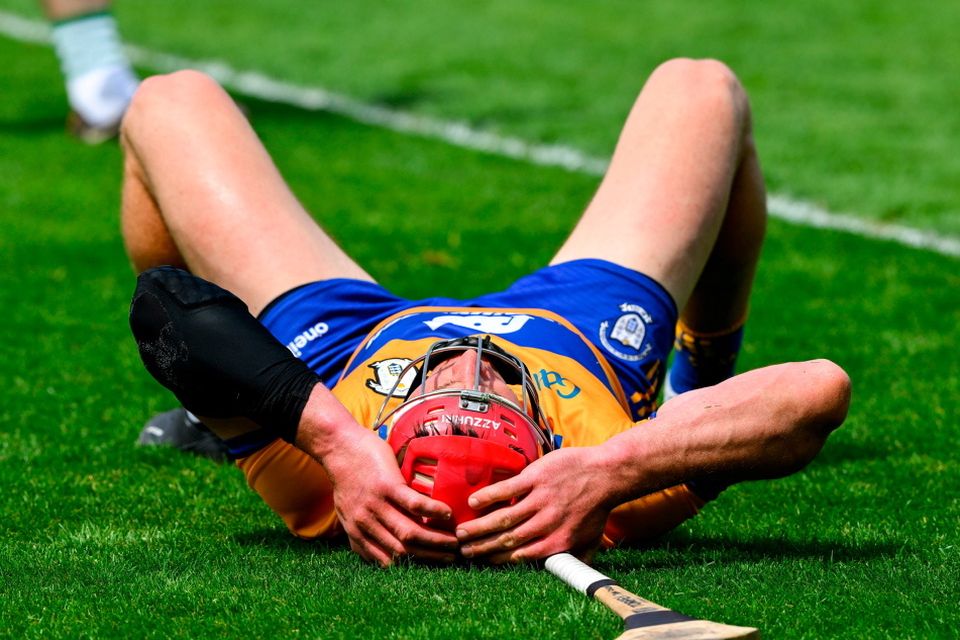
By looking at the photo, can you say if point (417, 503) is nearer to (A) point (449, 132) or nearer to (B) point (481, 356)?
(B) point (481, 356)

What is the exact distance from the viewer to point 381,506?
108 inches

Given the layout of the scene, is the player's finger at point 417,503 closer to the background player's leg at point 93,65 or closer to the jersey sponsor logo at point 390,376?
the jersey sponsor logo at point 390,376

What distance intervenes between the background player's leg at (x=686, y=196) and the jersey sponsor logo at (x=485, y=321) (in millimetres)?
378

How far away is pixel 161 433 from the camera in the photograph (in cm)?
398

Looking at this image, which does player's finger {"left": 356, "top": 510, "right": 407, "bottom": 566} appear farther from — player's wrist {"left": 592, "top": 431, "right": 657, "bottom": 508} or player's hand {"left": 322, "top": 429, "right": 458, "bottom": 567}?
player's wrist {"left": 592, "top": 431, "right": 657, "bottom": 508}

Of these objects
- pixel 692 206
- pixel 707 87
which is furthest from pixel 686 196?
pixel 707 87

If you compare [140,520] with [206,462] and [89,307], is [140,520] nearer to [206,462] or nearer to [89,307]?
[206,462]

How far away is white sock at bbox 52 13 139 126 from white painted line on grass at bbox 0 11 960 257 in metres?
1.57

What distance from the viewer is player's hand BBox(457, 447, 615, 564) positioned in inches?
107

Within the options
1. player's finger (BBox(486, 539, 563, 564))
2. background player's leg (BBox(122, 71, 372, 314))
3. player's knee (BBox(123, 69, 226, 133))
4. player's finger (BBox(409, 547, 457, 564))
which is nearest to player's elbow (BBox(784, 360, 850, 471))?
player's finger (BBox(486, 539, 563, 564))

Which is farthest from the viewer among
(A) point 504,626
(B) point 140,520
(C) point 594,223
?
(C) point 594,223

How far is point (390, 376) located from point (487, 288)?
2527mm

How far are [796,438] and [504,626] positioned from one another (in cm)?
69

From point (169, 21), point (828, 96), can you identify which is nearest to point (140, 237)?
point (828, 96)
